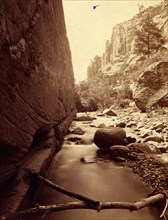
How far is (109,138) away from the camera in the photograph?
4930mm

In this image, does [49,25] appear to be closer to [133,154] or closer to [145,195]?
[133,154]

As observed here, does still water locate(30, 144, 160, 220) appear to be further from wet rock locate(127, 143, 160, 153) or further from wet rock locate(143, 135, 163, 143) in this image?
wet rock locate(143, 135, 163, 143)

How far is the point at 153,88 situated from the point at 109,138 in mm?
A: 6212

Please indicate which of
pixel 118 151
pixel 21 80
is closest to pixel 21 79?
pixel 21 80

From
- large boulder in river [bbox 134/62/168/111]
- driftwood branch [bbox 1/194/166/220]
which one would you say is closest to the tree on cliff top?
large boulder in river [bbox 134/62/168/111]

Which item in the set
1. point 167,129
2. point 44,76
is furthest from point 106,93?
point 44,76

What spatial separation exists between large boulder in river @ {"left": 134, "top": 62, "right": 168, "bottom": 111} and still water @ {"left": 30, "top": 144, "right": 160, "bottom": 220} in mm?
6158

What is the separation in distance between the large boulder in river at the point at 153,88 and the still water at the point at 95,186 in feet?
20.2

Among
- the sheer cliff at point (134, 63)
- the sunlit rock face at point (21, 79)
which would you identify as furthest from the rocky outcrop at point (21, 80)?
the sheer cliff at point (134, 63)

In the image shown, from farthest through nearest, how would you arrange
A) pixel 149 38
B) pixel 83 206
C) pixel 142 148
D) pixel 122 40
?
pixel 122 40 → pixel 149 38 → pixel 142 148 → pixel 83 206

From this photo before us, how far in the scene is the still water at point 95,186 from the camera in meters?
2.51

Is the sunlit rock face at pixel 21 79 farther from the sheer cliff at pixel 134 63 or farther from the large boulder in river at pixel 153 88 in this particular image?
the sheer cliff at pixel 134 63

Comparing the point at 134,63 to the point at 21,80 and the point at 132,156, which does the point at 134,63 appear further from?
the point at 21,80

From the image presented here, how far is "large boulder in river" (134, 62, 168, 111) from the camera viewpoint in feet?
31.6
